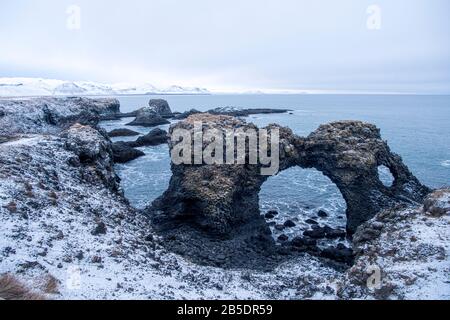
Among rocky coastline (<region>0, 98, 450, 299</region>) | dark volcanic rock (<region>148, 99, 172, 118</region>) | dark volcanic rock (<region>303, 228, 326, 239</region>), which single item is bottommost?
dark volcanic rock (<region>303, 228, 326, 239</region>)

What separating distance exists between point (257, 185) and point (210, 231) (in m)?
6.78

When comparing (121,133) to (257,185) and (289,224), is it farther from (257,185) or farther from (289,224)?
(289,224)

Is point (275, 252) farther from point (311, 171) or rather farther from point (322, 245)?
point (311, 171)

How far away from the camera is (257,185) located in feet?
110

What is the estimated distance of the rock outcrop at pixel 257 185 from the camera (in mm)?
30500

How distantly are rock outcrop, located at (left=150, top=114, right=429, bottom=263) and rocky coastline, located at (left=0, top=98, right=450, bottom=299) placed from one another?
0.35 feet

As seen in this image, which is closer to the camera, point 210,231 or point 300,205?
point 210,231

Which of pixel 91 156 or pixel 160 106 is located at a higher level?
pixel 160 106

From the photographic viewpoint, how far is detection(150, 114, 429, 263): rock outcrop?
30500 millimetres

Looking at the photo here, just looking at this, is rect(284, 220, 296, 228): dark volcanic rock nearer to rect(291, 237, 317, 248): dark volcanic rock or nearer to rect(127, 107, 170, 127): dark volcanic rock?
rect(291, 237, 317, 248): dark volcanic rock

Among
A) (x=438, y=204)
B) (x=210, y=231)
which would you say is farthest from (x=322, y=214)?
(x=438, y=204)

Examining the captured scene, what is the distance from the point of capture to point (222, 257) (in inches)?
1041

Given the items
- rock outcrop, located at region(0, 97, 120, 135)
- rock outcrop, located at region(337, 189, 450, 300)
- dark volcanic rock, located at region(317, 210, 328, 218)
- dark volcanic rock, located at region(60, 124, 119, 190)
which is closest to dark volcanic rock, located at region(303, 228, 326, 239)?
dark volcanic rock, located at region(317, 210, 328, 218)
